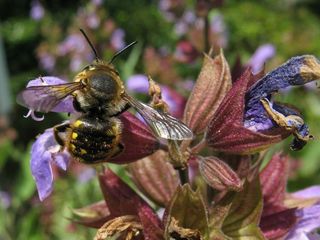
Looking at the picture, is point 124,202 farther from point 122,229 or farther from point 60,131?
point 60,131

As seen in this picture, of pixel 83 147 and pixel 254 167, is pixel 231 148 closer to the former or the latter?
pixel 254 167

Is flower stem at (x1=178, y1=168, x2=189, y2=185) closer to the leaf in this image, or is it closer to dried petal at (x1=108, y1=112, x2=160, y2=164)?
dried petal at (x1=108, y1=112, x2=160, y2=164)

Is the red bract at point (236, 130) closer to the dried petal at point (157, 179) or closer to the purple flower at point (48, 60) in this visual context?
the dried petal at point (157, 179)

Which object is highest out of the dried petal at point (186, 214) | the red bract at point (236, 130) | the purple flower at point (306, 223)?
the red bract at point (236, 130)

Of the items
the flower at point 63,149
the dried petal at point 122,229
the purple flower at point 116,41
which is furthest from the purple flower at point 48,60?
the dried petal at point 122,229

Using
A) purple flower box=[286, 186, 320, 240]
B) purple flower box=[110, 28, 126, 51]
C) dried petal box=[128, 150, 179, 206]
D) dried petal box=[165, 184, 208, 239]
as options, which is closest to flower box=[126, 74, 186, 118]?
dried petal box=[128, 150, 179, 206]

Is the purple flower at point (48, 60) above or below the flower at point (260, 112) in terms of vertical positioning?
above

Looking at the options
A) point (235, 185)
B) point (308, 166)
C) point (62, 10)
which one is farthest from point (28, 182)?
point (62, 10)
